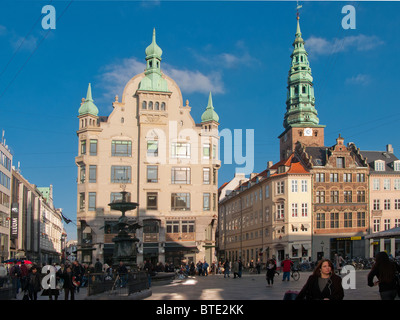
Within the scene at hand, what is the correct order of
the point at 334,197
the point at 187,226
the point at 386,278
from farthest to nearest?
1. the point at 334,197
2. the point at 187,226
3. the point at 386,278

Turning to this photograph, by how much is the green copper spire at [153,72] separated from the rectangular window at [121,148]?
658 cm

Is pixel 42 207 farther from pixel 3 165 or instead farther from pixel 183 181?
pixel 183 181

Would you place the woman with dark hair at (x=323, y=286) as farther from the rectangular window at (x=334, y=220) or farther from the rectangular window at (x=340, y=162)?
the rectangular window at (x=340, y=162)

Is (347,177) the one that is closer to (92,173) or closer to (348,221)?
(348,221)

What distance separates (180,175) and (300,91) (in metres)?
45.7

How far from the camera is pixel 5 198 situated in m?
73.6

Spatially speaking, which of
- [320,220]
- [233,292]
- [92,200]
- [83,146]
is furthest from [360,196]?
[233,292]

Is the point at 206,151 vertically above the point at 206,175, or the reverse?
the point at 206,151

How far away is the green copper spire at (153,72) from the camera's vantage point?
62.2 metres

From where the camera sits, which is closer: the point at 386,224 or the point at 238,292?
the point at 238,292

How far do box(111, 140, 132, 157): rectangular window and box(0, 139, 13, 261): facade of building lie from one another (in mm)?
19002

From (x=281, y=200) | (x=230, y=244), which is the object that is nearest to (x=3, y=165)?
(x=281, y=200)

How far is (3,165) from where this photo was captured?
7225 cm

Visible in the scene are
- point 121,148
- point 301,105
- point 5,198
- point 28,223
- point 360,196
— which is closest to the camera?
point 121,148
